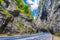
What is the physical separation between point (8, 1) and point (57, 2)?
8.78 metres

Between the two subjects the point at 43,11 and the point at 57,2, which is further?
the point at 43,11

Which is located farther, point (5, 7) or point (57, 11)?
point (57, 11)

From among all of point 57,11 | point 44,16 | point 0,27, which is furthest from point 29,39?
point 44,16

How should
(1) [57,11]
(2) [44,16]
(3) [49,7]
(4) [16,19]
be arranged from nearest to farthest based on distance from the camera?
(4) [16,19] → (1) [57,11] → (3) [49,7] → (2) [44,16]

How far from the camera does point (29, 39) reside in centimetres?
237

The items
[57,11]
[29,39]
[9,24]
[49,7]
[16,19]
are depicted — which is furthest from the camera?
[49,7]

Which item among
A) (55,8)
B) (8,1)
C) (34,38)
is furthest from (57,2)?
(34,38)

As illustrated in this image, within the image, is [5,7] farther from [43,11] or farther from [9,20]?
[43,11]

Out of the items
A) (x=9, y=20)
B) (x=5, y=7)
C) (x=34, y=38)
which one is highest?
(x=5, y=7)

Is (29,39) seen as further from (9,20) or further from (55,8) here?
(55,8)

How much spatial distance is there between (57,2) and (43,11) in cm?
393

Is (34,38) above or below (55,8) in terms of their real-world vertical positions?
below

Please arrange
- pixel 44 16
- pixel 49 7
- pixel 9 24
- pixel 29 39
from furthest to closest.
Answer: pixel 44 16 → pixel 49 7 → pixel 9 24 → pixel 29 39

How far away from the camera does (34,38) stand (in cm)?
249
